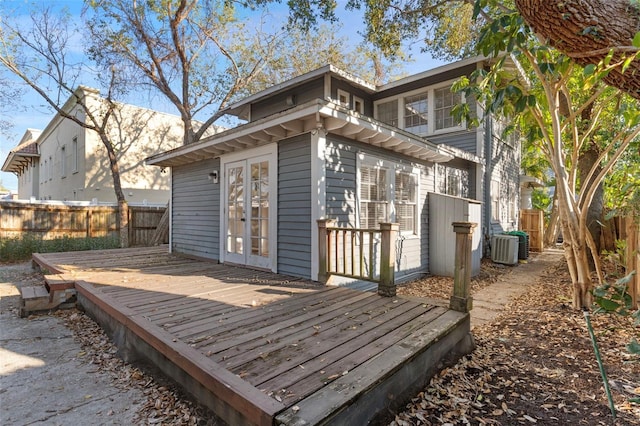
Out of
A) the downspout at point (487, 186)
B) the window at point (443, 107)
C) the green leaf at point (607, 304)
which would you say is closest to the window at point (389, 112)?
the window at point (443, 107)

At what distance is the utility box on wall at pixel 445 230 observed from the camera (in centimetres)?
683

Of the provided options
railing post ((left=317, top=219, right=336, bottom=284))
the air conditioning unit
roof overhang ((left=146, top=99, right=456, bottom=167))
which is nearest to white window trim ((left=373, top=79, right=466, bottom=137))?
roof overhang ((left=146, top=99, right=456, bottom=167))

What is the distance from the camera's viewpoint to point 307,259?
4926 mm

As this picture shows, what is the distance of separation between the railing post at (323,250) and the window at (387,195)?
1.14m

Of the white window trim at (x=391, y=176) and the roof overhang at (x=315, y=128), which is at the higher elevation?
the roof overhang at (x=315, y=128)

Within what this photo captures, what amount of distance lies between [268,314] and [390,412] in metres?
1.56

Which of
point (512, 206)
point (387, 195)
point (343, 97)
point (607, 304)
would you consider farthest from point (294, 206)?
point (512, 206)

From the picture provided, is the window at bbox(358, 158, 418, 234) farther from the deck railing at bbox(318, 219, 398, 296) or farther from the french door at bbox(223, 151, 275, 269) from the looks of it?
the french door at bbox(223, 151, 275, 269)

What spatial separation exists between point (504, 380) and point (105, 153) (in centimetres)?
1432

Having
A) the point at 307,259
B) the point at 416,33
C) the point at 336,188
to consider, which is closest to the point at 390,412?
the point at 307,259

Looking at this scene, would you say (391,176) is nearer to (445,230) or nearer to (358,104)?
(445,230)

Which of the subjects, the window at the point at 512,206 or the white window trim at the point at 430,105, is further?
the window at the point at 512,206

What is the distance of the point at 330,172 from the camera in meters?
4.93

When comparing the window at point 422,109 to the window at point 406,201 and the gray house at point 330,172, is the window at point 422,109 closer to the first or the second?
the gray house at point 330,172
